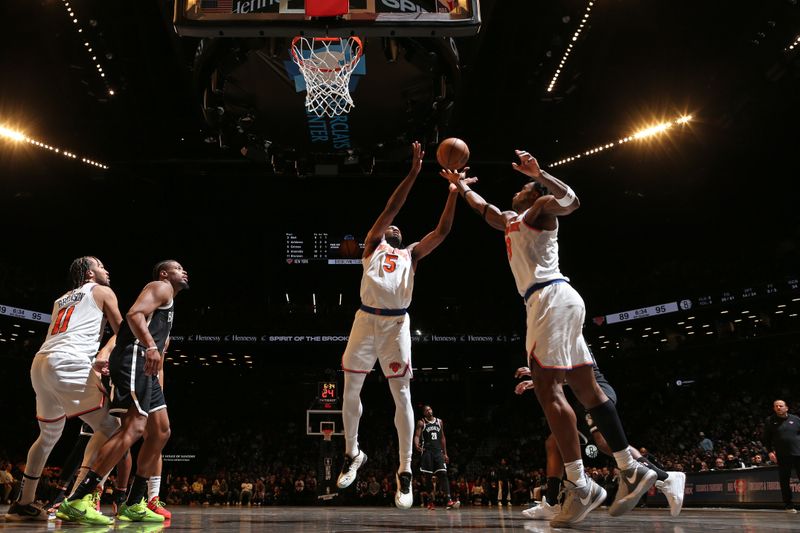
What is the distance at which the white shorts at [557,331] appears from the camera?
13.1 ft

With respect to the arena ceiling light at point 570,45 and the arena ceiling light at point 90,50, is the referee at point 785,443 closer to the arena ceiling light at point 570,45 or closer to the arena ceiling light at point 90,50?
the arena ceiling light at point 570,45

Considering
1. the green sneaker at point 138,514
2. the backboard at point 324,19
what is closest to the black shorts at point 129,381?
the green sneaker at point 138,514

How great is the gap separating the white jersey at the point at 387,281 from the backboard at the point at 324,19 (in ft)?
6.77

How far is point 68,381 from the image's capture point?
480 cm

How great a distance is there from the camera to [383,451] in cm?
2194

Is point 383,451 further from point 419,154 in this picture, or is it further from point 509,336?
point 419,154

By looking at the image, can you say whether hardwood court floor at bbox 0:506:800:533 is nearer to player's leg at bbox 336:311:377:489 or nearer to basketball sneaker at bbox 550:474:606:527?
basketball sneaker at bbox 550:474:606:527

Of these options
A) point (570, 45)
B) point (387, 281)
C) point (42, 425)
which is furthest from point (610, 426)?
point (570, 45)

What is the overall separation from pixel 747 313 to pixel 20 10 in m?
20.1

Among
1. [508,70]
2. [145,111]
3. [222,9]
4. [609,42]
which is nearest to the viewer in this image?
[222,9]

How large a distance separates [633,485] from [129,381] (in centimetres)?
Result: 334

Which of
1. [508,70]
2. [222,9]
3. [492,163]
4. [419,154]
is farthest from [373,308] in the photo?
[492,163]

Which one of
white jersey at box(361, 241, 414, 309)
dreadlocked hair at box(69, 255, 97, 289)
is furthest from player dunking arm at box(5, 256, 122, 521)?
white jersey at box(361, 241, 414, 309)

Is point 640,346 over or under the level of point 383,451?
Result: over
